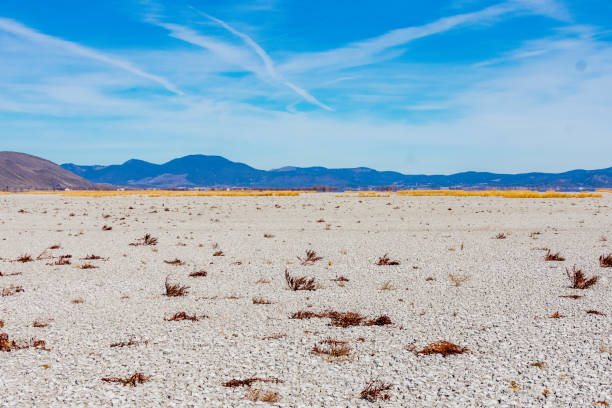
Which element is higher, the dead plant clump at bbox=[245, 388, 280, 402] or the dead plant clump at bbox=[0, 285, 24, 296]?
the dead plant clump at bbox=[0, 285, 24, 296]

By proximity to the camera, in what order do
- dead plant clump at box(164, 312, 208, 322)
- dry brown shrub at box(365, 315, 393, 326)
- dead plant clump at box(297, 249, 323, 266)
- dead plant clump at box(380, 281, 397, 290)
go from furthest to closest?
1. dead plant clump at box(297, 249, 323, 266)
2. dead plant clump at box(380, 281, 397, 290)
3. dead plant clump at box(164, 312, 208, 322)
4. dry brown shrub at box(365, 315, 393, 326)

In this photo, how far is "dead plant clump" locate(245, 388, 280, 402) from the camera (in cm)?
602

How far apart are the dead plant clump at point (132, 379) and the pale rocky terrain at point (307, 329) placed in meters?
0.10

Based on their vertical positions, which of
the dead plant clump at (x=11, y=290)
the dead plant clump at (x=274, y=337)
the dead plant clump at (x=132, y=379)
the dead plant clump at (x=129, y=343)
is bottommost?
the dead plant clump at (x=274, y=337)

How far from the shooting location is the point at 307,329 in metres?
9.09

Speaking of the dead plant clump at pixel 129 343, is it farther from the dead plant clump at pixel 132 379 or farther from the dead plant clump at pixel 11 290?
the dead plant clump at pixel 11 290

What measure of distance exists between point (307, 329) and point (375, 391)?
3.05m

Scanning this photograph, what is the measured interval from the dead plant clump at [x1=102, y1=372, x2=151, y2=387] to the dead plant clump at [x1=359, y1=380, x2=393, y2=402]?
9.24 feet

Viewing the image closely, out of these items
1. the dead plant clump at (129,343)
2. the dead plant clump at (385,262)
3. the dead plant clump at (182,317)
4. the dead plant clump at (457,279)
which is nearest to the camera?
the dead plant clump at (129,343)

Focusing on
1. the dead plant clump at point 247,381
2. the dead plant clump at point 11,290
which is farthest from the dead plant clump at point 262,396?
the dead plant clump at point 11,290

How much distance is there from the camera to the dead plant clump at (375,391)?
6.04 metres

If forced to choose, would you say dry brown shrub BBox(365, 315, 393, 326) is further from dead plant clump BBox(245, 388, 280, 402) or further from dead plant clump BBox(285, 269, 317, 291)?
dead plant clump BBox(245, 388, 280, 402)

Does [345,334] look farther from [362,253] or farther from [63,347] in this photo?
[362,253]

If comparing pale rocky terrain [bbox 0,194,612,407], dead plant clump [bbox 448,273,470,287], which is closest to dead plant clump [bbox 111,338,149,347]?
pale rocky terrain [bbox 0,194,612,407]
